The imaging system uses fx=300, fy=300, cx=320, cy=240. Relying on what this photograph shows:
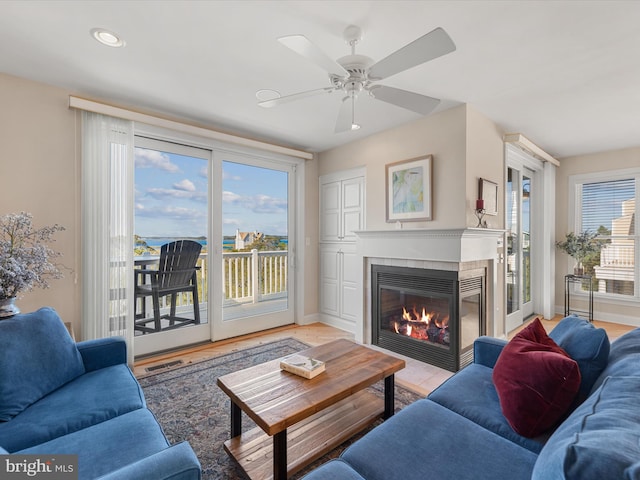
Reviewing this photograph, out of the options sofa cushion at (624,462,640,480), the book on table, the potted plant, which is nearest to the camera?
sofa cushion at (624,462,640,480)

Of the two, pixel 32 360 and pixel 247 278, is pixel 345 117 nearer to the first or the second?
pixel 32 360

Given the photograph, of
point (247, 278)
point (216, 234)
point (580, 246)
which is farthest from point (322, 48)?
point (580, 246)

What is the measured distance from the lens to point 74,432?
129 cm

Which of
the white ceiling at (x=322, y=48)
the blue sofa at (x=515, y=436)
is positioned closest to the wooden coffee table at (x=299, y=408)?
the blue sofa at (x=515, y=436)

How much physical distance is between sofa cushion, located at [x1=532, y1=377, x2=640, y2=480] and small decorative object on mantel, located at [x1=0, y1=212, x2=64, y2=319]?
2.78 meters

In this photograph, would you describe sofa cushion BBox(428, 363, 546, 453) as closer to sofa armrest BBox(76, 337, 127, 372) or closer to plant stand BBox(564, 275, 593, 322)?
sofa armrest BBox(76, 337, 127, 372)

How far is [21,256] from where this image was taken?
2055 mm

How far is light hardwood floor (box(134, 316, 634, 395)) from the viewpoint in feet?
8.74

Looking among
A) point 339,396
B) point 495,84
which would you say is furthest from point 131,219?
point 495,84

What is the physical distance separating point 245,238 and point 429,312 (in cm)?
235

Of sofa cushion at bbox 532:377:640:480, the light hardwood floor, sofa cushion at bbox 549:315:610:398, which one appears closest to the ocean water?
the light hardwood floor

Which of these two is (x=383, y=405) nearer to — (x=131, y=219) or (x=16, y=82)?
(x=131, y=219)

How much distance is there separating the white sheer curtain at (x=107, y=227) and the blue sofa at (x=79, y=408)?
0.91 meters

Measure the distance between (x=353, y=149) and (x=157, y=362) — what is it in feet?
10.9
